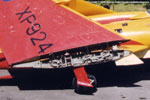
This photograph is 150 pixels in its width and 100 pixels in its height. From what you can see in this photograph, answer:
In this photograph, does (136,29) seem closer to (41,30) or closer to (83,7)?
(83,7)

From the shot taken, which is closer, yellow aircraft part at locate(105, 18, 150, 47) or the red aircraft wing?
the red aircraft wing

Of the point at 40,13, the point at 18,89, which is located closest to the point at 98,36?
the point at 40,13

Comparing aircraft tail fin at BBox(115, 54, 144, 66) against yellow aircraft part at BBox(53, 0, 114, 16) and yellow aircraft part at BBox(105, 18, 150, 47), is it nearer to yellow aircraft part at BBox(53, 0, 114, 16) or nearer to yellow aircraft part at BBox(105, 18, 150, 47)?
yellow aircraft part at BBox(105, 18, 150, 47)

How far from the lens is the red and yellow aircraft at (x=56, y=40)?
21.9ft

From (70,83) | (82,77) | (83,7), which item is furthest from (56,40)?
(83,7)

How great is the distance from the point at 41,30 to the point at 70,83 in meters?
2.18

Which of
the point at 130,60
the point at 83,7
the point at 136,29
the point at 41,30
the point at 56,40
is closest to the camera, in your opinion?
the point at 56,40

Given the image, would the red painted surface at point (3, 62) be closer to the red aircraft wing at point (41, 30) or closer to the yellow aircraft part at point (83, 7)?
the red aircraft wing at point (41, 30)

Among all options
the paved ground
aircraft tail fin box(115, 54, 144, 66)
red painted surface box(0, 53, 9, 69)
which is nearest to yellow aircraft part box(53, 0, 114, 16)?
the paved ground

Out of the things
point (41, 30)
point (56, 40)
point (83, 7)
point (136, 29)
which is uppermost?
point (83, 7)

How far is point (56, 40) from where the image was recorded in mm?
6727

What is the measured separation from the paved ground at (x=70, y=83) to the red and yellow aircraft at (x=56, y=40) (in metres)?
0.54

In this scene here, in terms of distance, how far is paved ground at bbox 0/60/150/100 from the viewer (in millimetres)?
7193

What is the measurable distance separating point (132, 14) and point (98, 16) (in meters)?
1.22
